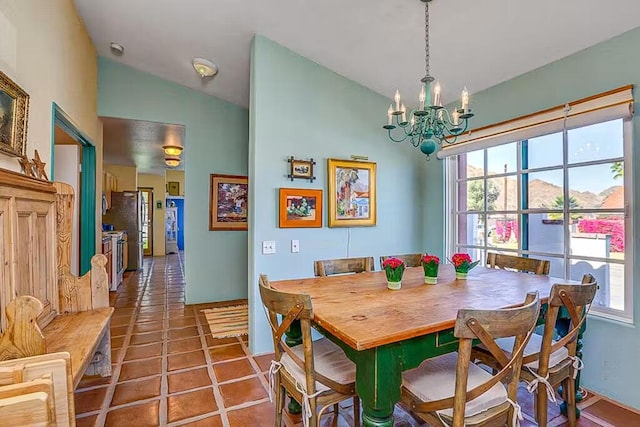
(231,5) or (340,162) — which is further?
(340,162)

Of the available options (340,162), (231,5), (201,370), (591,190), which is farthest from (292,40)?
(201,370)

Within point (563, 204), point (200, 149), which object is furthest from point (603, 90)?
point (200, 149)

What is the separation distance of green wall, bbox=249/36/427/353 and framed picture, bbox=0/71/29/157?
1.55 m

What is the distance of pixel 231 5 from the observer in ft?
8.52

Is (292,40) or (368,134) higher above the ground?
(292,40)

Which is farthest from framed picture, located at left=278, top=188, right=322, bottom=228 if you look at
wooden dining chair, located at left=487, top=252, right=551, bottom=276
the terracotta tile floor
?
wooden dining chair, located at left=487, top=252, right=551, bottom=276

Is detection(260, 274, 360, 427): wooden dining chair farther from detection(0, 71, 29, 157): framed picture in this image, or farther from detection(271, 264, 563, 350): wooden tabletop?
detection(0, 71, 29, 157): framed picture

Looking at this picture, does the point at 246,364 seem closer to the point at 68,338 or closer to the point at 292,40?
the point at 68,338

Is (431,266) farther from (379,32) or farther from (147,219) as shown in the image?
(147,219)

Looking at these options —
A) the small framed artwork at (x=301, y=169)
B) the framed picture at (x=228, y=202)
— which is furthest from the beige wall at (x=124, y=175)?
the small framed artwork at (x=301, y=169)

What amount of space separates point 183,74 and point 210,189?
4.88ft

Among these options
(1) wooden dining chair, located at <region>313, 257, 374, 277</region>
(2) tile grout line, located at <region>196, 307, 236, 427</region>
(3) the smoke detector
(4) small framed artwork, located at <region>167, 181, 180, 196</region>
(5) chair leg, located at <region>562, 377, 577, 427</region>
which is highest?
(3) the smoke detector

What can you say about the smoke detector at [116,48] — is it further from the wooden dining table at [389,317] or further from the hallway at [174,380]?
the wooden dining table at [389,317]

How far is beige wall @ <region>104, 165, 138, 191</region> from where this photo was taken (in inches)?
310
